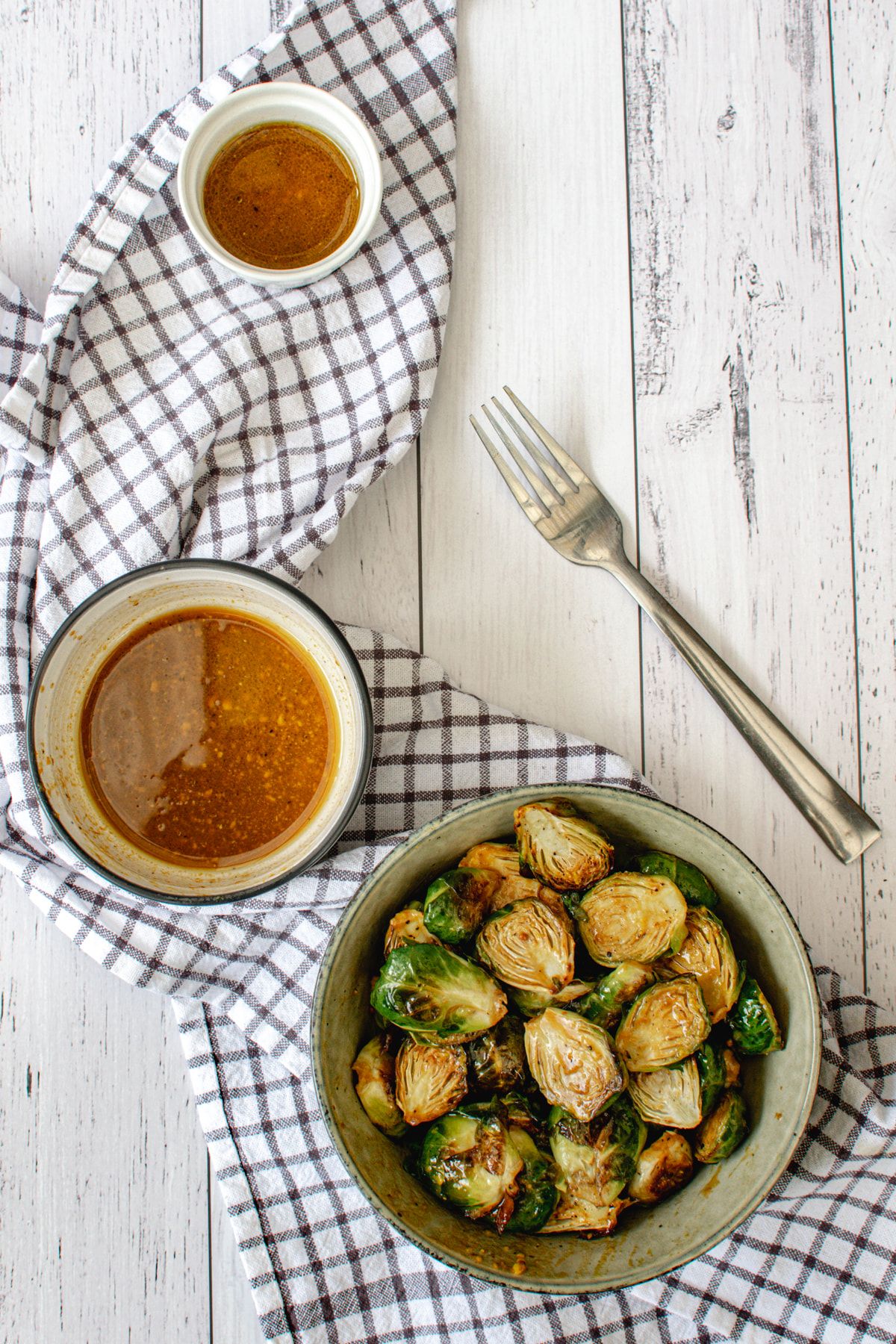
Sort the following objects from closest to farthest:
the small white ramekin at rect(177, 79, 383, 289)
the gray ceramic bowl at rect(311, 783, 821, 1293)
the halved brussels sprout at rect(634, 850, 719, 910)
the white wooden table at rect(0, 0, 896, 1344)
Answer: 1. the gray ceramic bowl at rect(311, 783, 821, 1293)
2. the halved brussels sprout at rect(634, 850, 719, 910)
3. the small white ramekin at rect(177, 79, 383, 289)
4. the white wooden table at rect(0, 0, 896, 1344)

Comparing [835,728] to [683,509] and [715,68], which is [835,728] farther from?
[715,68]

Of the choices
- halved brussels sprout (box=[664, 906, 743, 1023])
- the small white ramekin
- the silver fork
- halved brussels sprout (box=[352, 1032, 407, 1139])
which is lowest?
halved brussels sprout (box=[352, 1032, 407, 1139])

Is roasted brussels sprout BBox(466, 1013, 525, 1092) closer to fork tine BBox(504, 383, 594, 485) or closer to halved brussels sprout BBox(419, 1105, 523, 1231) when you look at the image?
halved brussels sprout BBox(419, 1105, 523, 1231)

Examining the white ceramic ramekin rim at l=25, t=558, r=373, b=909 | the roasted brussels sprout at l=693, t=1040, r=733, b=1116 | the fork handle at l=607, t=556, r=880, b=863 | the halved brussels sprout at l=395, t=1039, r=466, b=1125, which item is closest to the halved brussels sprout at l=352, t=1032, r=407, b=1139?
the halved brussels sprout at l=395, t=1039, r=466, b=1125

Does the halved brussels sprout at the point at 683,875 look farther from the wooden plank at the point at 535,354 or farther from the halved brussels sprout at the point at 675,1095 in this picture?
the wooden plank at the point at 535,354

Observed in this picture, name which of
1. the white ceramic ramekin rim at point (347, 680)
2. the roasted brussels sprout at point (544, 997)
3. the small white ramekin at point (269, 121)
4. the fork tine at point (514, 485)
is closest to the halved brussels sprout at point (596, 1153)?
the roasted brussels sprout at point (544, 997)

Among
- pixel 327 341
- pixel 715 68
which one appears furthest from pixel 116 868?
pixel 715 68

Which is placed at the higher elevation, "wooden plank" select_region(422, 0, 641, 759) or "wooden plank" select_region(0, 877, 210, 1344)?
"wooden plank" select_region(422, 0, 641, 759)
